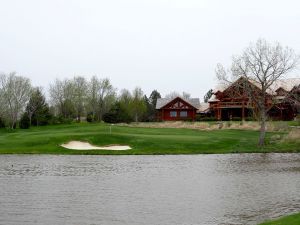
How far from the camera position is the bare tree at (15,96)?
8375 centimetres

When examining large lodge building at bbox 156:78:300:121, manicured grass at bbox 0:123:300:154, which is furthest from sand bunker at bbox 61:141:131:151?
large lodge building at bbox 156:78:300:121

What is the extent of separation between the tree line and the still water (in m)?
52.9

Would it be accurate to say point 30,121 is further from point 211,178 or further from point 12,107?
point 211,178

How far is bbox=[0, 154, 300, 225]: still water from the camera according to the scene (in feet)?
49.8

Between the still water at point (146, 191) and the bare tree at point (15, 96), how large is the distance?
54086 millimetres

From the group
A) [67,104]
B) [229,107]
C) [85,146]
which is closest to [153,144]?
[85,146]

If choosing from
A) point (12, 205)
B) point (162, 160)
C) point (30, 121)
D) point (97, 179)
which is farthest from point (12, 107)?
point (12, 205)

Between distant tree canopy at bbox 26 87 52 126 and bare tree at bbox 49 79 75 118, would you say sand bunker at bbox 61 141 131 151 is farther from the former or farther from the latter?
bare tree at bbox 49 79 75 118

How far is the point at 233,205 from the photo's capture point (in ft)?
55.2

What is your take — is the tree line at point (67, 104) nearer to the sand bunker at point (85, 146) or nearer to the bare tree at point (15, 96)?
the bare tree at point (15, 96)

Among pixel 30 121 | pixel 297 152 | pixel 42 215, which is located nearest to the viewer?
pixel 42 215

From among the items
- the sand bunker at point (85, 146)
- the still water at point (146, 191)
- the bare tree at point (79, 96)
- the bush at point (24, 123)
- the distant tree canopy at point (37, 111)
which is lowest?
the still water at point (146, 191)

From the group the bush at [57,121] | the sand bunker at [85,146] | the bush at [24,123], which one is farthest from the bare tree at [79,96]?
the sand bunker at [85,146]

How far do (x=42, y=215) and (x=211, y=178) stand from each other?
10754mm
